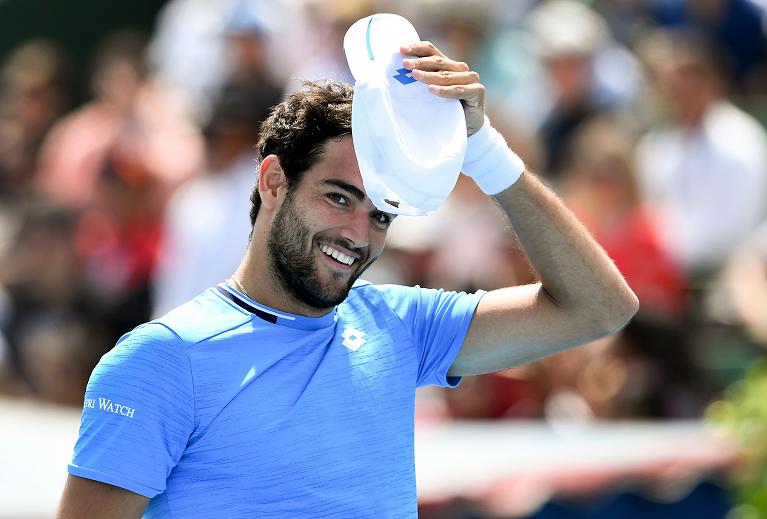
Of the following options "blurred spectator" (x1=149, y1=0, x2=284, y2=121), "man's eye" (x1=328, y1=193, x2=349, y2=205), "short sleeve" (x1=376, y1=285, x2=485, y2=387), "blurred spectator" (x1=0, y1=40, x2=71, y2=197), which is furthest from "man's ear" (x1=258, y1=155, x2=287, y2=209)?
"blurred spectator" (x1=0, y1=40, x2=71, y2=197)

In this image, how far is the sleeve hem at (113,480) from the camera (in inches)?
103

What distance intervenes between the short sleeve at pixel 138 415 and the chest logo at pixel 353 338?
409 millimetres

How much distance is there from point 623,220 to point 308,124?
379 cm

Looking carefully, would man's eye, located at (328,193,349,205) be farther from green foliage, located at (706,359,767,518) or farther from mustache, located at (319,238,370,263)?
green foliage, located at (706,359,767,518)

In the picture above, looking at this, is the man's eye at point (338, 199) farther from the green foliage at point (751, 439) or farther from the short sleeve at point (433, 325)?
the green foliage at point (751, 439)

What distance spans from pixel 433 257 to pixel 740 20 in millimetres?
2600

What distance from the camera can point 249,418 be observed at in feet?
9.00

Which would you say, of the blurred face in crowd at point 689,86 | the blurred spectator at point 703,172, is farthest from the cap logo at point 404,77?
the blurred face in crowd at point 689,86

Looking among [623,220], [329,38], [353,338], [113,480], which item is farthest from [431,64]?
[329,38]

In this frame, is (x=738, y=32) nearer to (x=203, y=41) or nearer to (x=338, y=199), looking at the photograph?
(x=203, y=41)

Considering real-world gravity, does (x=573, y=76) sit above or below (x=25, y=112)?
above

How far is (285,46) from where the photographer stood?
870 cm

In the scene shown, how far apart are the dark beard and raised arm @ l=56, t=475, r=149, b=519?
0.56 metres

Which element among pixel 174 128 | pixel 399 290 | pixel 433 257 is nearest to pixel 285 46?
pixel 174 128
